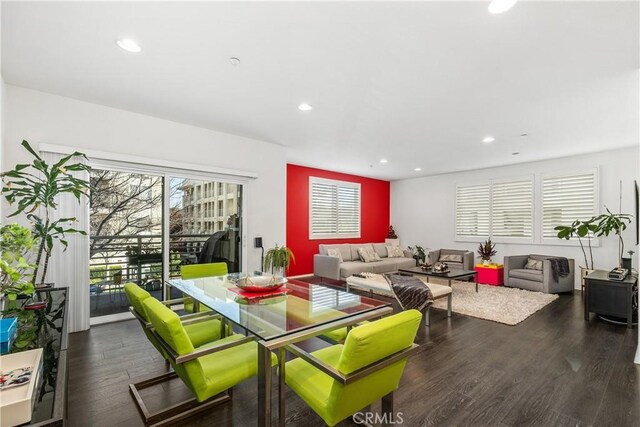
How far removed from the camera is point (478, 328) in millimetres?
3662

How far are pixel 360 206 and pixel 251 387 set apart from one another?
6280 millimetres

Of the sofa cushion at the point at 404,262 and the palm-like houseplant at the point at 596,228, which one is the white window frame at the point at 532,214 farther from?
the sofa cushion at the point at 404,262

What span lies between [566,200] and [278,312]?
21.5 ft

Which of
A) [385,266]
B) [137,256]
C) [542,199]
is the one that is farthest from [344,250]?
[542,199]

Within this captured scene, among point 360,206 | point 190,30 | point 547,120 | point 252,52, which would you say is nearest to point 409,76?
point 252,52

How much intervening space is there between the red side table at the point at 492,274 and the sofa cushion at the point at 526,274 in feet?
1.07

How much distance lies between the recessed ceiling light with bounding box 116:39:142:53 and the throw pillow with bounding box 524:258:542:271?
23.1 feet

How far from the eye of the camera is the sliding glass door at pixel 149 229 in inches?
148

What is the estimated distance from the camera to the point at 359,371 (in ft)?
4.64

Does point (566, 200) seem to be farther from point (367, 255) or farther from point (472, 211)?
point (367, 255)

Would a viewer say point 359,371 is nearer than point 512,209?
Yes

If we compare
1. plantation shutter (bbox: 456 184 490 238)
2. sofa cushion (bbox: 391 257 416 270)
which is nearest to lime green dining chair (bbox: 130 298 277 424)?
sofa cushion (bbox: 391 257 416 270)

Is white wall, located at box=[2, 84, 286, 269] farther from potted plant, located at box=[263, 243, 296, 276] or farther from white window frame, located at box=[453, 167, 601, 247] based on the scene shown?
white window frame, located at box=[453, 167, 601, 247]

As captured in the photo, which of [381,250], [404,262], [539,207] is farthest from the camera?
[381,250]
